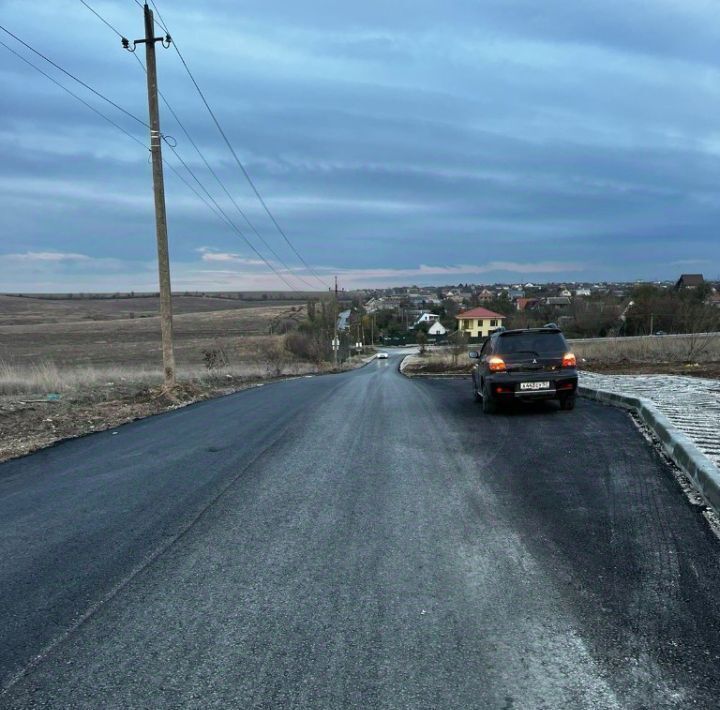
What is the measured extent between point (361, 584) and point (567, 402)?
28.4ft

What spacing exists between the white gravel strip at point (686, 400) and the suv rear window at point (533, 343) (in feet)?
6.52

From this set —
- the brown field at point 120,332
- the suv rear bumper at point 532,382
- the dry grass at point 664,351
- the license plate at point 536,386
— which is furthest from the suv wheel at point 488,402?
the brown field at point 120,332

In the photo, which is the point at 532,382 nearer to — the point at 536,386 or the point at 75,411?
the point at 536,386

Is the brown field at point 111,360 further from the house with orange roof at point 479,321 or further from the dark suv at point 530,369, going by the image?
the house with orange roof at point 479,321

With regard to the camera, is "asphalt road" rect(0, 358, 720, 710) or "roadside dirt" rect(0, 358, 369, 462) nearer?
"asphalt road" rect(0, 358, 720, 710)

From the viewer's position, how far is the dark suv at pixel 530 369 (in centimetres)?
1146

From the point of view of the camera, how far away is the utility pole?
17.7m

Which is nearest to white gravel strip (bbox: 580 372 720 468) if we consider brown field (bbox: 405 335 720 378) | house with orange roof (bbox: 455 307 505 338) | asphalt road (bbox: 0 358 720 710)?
asphalt road (bbox: 0 358 720 710)

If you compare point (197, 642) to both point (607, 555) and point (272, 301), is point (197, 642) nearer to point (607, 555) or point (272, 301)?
point (607, 555)

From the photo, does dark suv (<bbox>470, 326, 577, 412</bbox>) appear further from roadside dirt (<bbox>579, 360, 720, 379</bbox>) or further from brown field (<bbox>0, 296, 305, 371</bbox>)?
brown field (<bbox>0, 296, 305, 371</bbox>)

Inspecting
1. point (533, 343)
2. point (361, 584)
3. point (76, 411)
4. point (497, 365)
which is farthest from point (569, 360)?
point (76, 411)

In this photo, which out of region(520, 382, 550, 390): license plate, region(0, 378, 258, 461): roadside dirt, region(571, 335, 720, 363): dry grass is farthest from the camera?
region(571, 335, 720, 363): dry grass

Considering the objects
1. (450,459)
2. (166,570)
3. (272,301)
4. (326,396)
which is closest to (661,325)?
(326,396)

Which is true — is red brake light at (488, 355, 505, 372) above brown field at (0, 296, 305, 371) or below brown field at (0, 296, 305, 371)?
above
